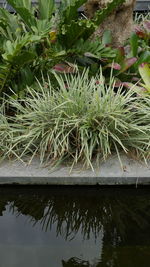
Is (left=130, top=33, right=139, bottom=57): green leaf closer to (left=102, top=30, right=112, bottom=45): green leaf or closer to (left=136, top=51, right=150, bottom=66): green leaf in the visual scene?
(left=136, top=51, right=150, bottom=66): green leaf

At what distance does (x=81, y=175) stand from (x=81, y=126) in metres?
0.37

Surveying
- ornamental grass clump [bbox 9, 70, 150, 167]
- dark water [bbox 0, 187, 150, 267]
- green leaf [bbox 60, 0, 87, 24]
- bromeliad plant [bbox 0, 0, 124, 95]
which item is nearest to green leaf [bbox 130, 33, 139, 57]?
bromeliad plant [bbox 0, 0, 124, 95]

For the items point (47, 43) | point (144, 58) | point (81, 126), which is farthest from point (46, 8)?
point (81, 126)

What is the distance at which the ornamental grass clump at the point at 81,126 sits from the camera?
3516 mm

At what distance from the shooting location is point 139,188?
3.42 metres

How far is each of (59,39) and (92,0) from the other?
0.70m

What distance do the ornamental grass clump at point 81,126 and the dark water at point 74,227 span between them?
0.97ft

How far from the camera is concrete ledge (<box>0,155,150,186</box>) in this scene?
11.1 feet

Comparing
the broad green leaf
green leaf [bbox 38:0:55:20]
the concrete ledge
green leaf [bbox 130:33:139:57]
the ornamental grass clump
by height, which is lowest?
the concrete ledge

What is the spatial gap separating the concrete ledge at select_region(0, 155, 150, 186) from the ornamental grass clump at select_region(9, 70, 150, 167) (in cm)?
9

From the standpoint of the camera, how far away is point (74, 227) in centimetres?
309

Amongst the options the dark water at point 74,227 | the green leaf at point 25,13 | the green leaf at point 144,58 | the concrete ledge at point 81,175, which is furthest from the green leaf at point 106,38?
the dark water at point 74,227

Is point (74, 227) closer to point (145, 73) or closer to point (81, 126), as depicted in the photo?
point (81, 126)

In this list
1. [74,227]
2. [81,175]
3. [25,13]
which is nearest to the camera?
[74,227]
